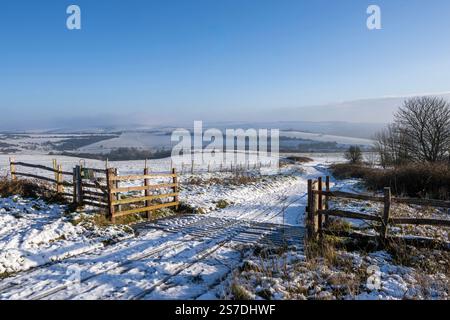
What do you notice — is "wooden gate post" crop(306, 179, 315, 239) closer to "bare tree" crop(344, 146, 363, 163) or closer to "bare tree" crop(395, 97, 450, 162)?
"bare tree" crop(395, 97, 450, 162)

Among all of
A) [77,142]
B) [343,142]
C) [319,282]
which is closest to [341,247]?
[319,282]

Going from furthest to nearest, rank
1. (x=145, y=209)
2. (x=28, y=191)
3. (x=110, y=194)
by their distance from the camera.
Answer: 1. (x=28, y=191)
2. (x=145, y=209)
3. (x=110, y=194)

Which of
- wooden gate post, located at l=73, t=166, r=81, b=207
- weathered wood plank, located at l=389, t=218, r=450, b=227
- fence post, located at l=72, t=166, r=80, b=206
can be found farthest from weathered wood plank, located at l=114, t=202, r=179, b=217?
weathered wood plank, located at l=389, t=218, r=450, b=227

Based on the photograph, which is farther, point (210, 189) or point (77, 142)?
point (77, 142)

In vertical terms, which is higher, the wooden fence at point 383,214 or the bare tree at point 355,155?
the wooden fence at point 383,214

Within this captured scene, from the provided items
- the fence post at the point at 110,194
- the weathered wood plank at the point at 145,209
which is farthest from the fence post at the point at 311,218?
the fence post at the point at 110,194

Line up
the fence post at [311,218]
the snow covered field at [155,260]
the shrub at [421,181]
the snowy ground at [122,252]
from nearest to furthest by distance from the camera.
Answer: the snow covered field at [155,260]
the snowy ground at [122,252]
the fence post at [311,218]
the shrub at [421,181]

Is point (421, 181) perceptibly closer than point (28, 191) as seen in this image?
No

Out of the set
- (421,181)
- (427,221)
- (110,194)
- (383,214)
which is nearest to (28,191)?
(110,194)

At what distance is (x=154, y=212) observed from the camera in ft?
43.1

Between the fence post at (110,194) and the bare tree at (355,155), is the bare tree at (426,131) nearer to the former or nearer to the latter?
the bare tree at (355,155)

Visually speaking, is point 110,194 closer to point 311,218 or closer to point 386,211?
point 311,218
